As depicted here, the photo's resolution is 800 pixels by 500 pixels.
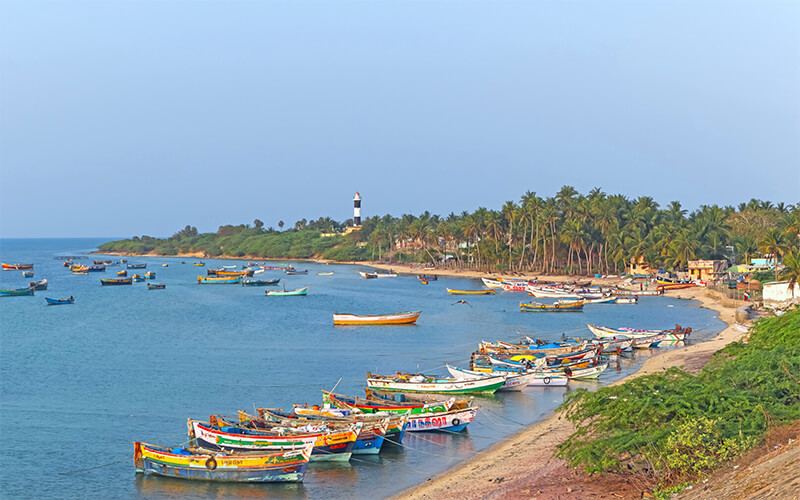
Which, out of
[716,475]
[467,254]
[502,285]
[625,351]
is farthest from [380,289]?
[716,475]

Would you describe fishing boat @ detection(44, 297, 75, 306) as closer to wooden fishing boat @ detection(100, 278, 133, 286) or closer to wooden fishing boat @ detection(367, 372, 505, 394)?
wooden fishing boat @ detection(100, 278, 133, 286)

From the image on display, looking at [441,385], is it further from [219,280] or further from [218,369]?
[219,280]

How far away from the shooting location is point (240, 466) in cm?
2497

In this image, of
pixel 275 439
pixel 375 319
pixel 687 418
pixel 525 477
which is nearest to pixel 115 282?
pixel 375 319

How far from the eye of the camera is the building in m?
102

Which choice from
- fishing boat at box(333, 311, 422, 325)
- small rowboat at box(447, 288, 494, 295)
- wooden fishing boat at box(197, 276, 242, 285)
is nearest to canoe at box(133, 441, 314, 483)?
fishing boat at box(333, 311, 422, 325)

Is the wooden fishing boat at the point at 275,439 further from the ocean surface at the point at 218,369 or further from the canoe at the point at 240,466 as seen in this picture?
the canoe at the point at 240,466

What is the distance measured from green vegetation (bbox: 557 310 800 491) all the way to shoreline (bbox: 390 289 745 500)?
549 millimetres

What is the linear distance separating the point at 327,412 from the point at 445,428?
4.94 metres

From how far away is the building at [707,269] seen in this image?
102 m

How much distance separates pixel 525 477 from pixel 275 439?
348 inches

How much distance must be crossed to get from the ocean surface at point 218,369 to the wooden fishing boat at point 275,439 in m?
0.57

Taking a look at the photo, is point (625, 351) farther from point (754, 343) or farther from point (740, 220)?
point (740, 220)

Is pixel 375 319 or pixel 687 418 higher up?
pixel 687 418
